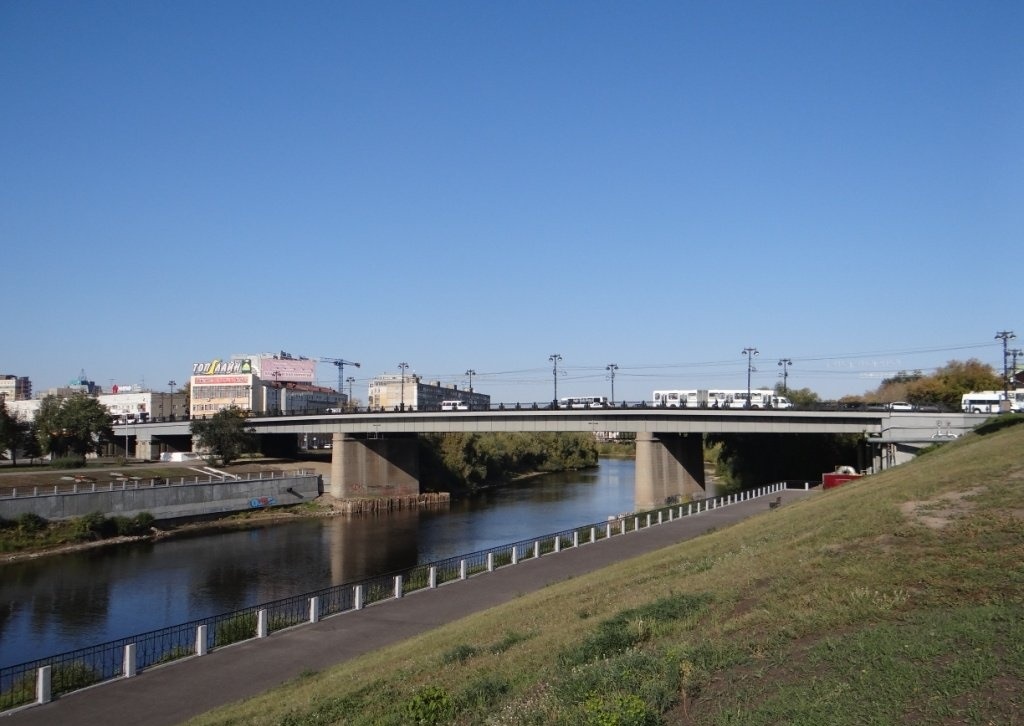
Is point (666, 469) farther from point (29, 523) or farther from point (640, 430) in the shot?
point (29, 523)

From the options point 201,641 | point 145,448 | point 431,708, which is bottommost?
point 201,641

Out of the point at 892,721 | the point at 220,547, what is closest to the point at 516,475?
the point at 220,547

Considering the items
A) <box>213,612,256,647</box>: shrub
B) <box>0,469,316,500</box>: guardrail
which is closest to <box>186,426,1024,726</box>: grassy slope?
<box>213,612,256,647</box>: shrub

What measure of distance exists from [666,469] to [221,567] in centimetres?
4059

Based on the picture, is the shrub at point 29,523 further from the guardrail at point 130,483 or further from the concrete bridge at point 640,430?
the concrete bridge at point 640,430

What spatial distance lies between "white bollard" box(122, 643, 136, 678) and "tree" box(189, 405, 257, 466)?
7693cm

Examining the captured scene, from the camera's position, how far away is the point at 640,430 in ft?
251

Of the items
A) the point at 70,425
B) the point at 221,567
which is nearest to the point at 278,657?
the point at 221,567

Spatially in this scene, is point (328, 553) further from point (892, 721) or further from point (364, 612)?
point (892, 721)

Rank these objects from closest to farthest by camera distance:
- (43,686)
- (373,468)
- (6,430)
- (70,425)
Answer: (43,686), (6,430), (373,468), (70,425)

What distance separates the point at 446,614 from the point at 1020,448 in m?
17.7

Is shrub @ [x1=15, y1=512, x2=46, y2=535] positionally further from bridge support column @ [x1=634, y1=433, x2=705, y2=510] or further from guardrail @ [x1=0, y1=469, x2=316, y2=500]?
bridge support column @ [x1=634, y1=433, x2=705, y2=510]

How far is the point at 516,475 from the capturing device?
411ft

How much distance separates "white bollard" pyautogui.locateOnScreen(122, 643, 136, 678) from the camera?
1945 centimetres
